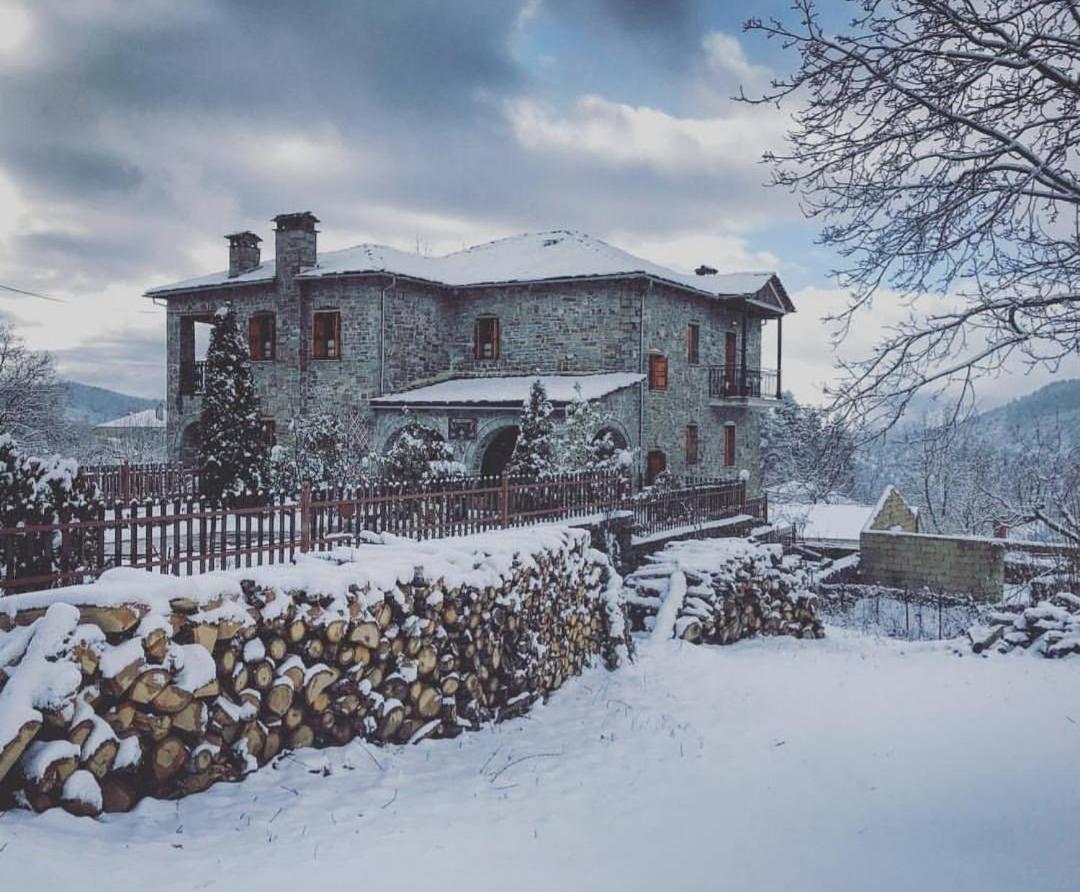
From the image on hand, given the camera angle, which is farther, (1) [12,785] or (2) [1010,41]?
(2) [1010,41]

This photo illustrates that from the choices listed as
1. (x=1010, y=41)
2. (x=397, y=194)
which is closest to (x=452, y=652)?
(x=1010, y=41)

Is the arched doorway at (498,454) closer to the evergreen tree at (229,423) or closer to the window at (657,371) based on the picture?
the window at (657,371)

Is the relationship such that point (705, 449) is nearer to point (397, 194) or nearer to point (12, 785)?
point (397, 194)

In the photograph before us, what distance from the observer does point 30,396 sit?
32.7 metres

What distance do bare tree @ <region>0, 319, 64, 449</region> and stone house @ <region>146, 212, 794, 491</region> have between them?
8225 mm

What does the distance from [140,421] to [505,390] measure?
1994 inches

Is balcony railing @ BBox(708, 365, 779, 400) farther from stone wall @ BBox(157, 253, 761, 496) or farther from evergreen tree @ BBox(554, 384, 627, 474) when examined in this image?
evergreen tree @ BBox(554, 384, 627, 474)

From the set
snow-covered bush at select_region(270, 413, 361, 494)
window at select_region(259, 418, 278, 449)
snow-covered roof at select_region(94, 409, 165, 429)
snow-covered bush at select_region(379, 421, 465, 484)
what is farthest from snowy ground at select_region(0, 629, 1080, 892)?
snow-covered roof at select_region(94, 409, 165, 429)

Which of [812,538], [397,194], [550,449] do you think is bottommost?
[812,538]

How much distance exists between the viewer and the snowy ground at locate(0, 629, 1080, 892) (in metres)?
4.19

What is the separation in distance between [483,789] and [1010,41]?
6.02 meters

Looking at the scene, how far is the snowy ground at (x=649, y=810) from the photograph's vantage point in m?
4.19

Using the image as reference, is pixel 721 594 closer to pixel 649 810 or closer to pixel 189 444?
pixel 649 810

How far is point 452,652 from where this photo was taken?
695 cm
